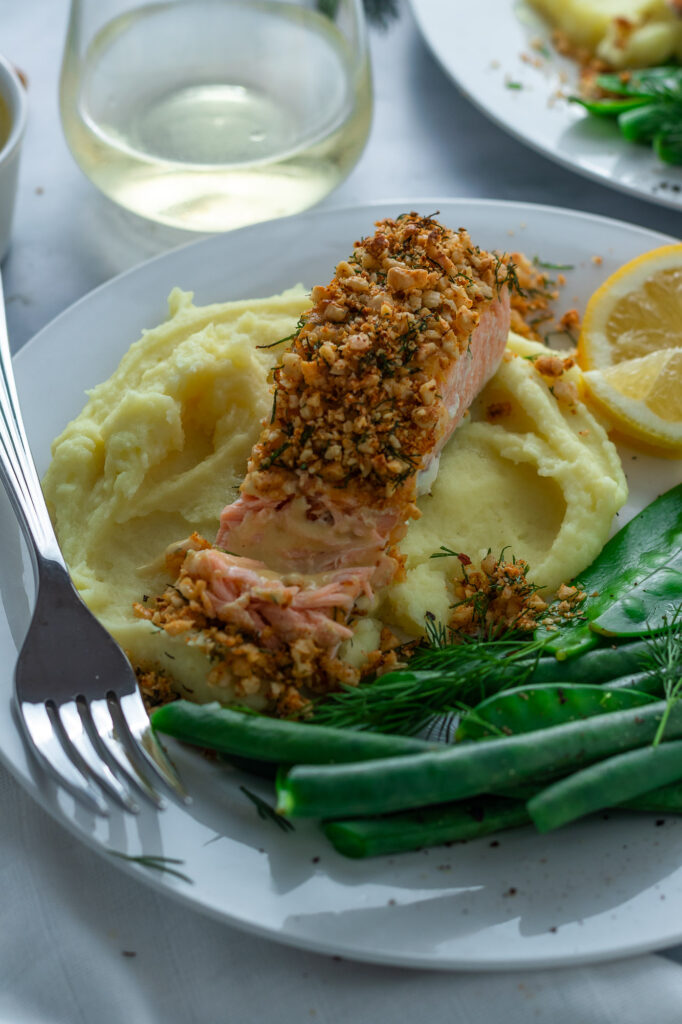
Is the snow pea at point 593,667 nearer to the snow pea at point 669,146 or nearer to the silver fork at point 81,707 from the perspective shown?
the silver fork at point 81,707

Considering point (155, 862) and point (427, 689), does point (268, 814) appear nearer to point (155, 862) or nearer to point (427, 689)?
point (155, 862)

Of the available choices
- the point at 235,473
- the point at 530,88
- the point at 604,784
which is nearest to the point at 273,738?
the point at 604,784

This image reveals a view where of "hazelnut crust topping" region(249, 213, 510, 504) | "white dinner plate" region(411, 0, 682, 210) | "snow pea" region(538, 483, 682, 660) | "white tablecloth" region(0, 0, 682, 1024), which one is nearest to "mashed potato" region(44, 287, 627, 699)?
"snow pea" region(538, 483, 682, 660)

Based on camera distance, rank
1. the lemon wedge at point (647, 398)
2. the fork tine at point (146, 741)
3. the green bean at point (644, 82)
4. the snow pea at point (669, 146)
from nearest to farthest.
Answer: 1. the fork tine at point (146, 741)
2. the lemon wedge at point (647, 398)
3. the snow pea at point (669, 146)
4. the green bean at point (644, 82)

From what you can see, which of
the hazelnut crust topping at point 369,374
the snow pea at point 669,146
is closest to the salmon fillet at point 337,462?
the hazelnut crust topping at point 369,374

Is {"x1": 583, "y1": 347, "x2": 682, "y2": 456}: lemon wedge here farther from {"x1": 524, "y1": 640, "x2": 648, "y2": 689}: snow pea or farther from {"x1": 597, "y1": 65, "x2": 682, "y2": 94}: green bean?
{"x1": 597, "y1": 65, "x2": 682, "y2": 94}: green bean

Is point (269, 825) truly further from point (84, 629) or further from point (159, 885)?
point (84, 629)
